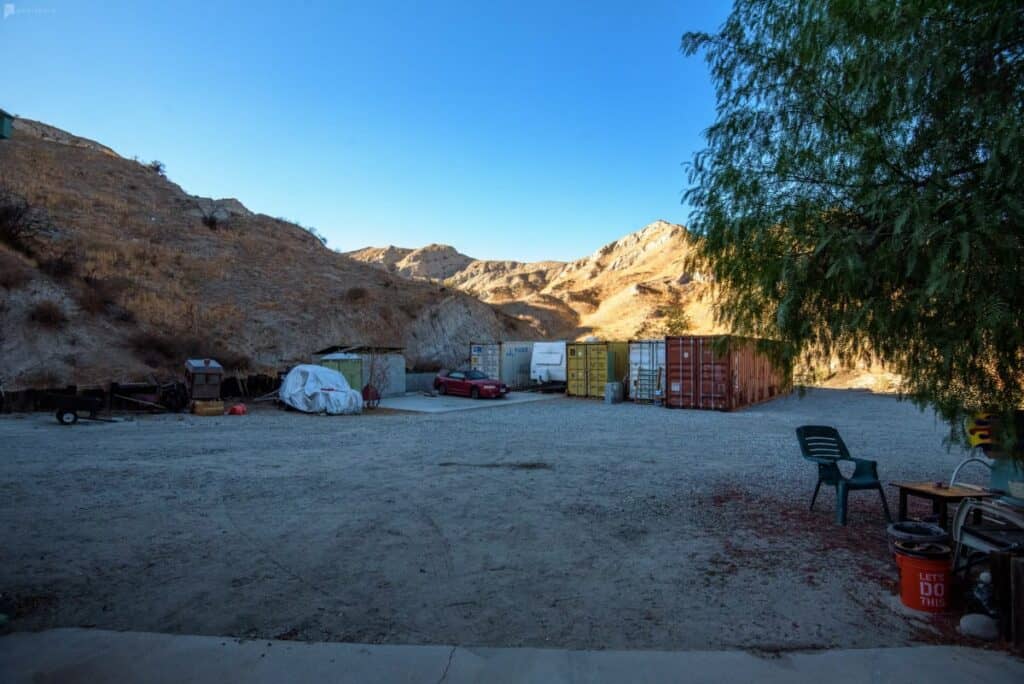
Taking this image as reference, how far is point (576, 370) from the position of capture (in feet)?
90.3

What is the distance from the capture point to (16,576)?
4.88 metres

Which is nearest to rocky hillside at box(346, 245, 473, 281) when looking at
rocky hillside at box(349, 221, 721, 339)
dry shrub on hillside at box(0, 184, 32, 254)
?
rocky hillside at box(349, 221, 721, 339)

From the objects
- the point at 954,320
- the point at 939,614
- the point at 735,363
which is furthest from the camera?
the point at 735,363

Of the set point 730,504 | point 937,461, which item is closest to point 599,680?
point 730,504

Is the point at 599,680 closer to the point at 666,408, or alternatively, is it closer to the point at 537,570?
the point at 537,570

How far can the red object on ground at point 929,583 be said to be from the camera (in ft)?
13.7

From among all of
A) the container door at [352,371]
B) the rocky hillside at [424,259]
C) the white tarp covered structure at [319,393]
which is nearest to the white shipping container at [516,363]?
the container door at [352,371]

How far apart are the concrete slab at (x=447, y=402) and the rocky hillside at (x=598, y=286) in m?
22.0

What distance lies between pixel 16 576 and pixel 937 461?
44.2ft

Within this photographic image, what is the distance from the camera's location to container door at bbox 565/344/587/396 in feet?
89.5

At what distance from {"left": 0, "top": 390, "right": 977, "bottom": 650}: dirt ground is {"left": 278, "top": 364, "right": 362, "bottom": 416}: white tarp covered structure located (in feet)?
27.9

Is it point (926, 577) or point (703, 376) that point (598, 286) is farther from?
point (926, 577)

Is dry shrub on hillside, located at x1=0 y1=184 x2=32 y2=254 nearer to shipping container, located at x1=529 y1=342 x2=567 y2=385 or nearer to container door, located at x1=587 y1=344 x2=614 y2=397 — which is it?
shipping container, located at x1=529 y1=342 x2=567 y2=385

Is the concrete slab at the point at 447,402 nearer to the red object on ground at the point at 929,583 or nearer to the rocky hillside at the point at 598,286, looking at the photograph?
the red object on ground at the point at 929,583
